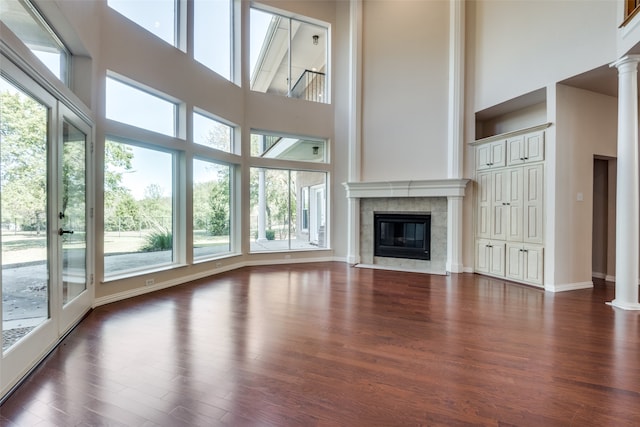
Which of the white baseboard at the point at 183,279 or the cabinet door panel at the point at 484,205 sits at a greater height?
the cabinet door panel at the point at 484,205

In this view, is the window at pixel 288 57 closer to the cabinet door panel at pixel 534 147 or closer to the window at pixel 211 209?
the window at pixel 211 209

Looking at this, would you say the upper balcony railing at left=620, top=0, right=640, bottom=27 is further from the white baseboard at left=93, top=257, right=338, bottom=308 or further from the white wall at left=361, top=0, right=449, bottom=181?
the white baseboard at left=93, top=257, right=338, bottom=308

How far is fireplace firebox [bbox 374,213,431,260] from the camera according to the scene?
6270 mm

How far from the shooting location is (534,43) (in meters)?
4.82

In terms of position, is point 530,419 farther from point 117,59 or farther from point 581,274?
point 117,59

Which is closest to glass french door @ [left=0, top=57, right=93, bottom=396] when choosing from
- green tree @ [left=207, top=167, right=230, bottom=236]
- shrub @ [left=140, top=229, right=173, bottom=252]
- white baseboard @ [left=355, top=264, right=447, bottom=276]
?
shrub @ [left=140, top=229, right=173, bottom=252]

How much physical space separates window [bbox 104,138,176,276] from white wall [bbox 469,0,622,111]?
5653 mm

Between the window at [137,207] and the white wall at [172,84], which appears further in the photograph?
the window at [137,207]

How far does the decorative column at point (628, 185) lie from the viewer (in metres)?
3.71

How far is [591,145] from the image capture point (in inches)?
188

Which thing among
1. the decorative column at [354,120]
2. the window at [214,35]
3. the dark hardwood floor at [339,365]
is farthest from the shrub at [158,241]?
the decorative column at [354,120]

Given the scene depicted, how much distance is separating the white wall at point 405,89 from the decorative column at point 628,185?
2.62m

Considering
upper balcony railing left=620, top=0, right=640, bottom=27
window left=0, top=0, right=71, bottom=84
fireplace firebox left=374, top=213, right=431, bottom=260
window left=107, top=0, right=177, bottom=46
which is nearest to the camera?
window left=0, top=0, right=71, bottom=84

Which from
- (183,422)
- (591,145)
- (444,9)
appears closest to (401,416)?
(183,422)
